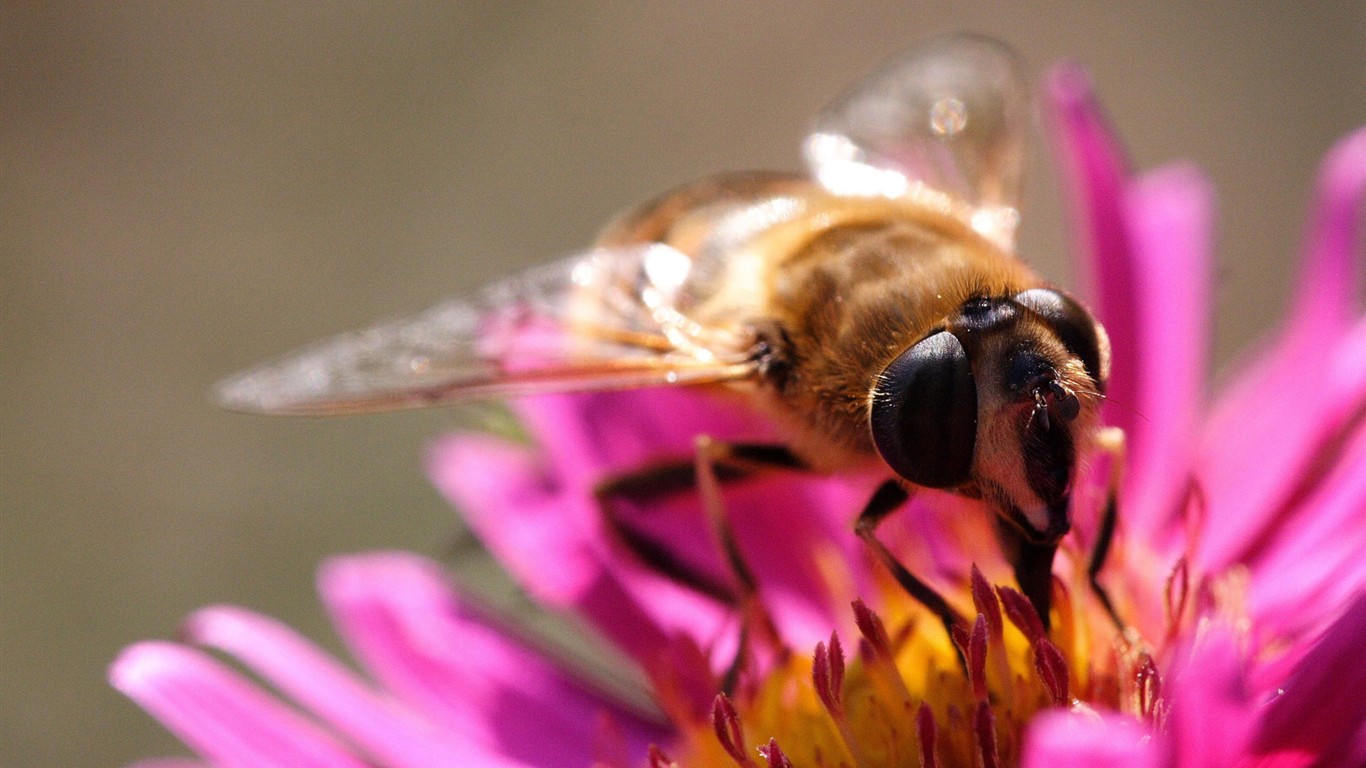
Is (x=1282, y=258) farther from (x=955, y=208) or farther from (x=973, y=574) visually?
(x=973, y=574)

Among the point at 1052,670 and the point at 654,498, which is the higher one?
the point at 654,498

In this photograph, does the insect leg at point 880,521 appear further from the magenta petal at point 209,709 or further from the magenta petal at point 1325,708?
the magenta petal at point 209,709

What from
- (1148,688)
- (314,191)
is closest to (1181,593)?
(1148,688)

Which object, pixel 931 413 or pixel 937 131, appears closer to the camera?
pixel 931 413

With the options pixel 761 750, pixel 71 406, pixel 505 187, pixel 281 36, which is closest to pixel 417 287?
pixel 505 187

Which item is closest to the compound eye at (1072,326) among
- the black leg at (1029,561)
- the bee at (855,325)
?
the bee at (855,325)

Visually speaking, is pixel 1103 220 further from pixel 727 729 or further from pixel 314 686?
pixel 314 686
